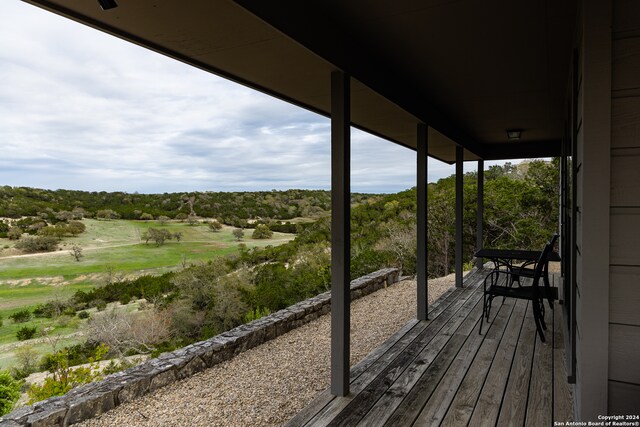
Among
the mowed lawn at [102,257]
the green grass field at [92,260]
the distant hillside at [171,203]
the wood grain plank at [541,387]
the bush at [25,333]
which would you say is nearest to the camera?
the wood grain plank at [541,387]

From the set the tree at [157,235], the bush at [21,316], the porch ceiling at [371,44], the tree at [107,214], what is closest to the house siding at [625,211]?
the porch ceiling at [371,44]

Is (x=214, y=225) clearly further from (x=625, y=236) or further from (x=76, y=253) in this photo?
(x=625, y=236)

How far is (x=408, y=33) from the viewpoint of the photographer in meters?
2.20

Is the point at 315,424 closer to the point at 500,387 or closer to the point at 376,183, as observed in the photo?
the point at 500,387

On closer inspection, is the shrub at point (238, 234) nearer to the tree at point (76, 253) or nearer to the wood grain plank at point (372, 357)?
the tree at point (76, 253)

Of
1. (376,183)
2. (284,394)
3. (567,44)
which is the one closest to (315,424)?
(284,394)

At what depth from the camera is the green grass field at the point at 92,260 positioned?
11633 millimetres

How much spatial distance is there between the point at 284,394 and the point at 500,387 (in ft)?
5.48

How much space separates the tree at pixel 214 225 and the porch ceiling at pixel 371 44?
14218 millimetres

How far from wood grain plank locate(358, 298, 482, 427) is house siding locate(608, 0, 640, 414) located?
1153mm

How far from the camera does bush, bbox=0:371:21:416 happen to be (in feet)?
14.7

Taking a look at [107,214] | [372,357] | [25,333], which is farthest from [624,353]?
[107,214]

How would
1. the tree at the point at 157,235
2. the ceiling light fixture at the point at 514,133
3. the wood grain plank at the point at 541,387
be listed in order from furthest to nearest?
1. the tree at the point at 157,235
2. the ceiling light fixture at the point at 514,133
3. the wood grain plank at the point at 541,387

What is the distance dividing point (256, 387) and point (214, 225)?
14.4 metres
